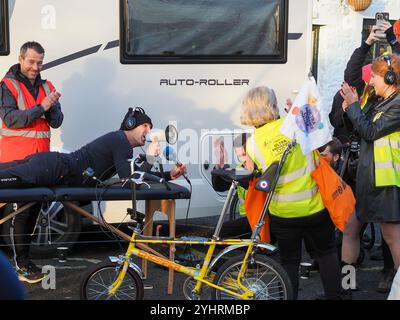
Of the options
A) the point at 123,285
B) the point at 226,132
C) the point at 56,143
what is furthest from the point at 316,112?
the point at 56,143

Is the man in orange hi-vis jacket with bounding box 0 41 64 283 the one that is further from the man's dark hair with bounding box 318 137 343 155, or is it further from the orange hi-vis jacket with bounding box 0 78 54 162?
the man's dark hair with bounding box 318 137 343 155

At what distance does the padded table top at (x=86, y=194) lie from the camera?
4648mm

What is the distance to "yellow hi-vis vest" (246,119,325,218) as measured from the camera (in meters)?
4.09

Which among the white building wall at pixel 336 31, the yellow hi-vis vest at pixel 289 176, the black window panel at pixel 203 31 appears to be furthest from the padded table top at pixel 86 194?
the white building wall at pixel 336 31

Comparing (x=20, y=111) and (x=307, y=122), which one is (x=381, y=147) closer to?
(x=307, y=122)

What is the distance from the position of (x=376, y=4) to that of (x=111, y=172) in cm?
783

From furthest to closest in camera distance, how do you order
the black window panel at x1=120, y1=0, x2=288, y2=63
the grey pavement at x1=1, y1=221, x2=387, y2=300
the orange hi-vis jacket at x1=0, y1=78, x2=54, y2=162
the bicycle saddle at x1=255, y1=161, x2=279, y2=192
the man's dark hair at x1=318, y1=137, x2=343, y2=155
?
the black window panel at x1=120, y1=0, x2=288, y2=63 < the orange hi-vis jacket at x1=0, y1=78, x2=54, y2=162 < the man's dark hair at x1=318, y1=137, x2=343, y2=155 < the grey pavement at x1=1, y1=221, x2=387, y2=300 < the bicycle saddle at x1=255, y1=161, x2=279, y2=192

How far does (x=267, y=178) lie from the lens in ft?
13.0

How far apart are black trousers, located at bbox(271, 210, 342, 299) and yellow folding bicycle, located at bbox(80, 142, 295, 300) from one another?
19 centimetres

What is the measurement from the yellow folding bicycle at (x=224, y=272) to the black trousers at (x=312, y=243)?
185 millimetres

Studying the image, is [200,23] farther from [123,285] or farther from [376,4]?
[376,4]

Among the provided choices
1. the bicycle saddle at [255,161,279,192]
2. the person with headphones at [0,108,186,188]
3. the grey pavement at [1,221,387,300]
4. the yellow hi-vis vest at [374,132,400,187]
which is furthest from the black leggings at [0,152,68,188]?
the yellow hi-vis vest at [374,132,400,187]

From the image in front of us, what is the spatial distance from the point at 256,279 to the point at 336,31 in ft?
26.4

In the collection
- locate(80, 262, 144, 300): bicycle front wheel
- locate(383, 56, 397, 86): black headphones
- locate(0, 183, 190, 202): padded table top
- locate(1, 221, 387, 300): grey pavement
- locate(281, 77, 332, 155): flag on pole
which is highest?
locate(383, 56, 397, 86): black headphones
